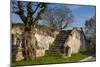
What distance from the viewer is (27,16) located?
211 centimetres

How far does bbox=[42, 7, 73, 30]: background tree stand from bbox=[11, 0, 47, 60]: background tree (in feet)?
0.33

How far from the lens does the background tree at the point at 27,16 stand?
2.07 meters

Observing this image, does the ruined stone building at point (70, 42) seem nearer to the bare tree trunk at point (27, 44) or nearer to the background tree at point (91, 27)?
the background tree at point (91, 27)

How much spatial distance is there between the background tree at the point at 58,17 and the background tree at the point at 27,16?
0.33 ft

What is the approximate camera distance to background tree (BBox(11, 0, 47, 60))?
2.07 metres

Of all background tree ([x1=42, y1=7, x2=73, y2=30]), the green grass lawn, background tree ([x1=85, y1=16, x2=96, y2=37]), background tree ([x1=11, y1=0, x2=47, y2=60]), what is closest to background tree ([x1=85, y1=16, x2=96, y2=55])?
background tree ([x1=85, y1=16, x2=96, y2=37])

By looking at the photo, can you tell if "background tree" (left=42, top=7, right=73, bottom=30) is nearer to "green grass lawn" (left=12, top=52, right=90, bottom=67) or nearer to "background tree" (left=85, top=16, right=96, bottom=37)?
"background tree" (left=85, top=16, right=96, bottom=37)

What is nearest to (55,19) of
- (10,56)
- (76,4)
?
(76,4)

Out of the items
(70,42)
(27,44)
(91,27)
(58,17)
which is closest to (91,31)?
(91,27)

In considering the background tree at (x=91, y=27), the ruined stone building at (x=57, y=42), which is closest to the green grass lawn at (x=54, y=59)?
the ruined stone building at (x=57, y=42)

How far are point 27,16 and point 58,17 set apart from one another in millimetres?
330

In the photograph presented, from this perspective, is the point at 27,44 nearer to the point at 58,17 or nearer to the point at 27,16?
the point at 27,16
